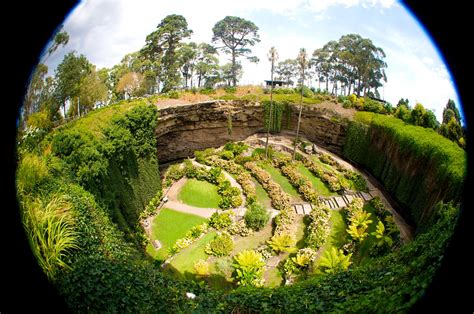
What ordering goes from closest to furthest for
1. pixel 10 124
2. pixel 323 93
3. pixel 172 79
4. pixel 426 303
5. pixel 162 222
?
pixel 426 303 → pixel 10 124 → pixel 162 222 → pixel 323 93 → pixel 172 79

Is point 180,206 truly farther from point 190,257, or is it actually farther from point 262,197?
point 262,197

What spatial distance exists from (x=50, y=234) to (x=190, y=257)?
9.48m

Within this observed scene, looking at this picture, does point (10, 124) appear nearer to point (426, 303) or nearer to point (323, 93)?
point (426, 303)

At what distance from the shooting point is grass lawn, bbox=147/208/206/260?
1738 cm

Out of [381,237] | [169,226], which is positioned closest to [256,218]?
[169,226]

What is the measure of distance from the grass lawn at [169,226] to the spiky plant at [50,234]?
892cm

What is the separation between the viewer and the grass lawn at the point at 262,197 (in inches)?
830

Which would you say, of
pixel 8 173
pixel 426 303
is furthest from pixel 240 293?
pixel 8 173

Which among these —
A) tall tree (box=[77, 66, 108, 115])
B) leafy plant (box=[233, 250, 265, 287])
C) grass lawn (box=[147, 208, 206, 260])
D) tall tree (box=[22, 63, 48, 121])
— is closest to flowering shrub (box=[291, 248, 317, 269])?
leafy plant (box=[233, 250, 265, 287])

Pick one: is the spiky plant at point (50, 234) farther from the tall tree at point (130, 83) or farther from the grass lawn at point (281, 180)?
the tall tree at point (130, 83)

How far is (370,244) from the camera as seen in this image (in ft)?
53.8

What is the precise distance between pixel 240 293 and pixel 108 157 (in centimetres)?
1084

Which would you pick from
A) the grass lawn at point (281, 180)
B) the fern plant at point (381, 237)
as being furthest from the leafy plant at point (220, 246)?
the fern plant at point (381, 237)

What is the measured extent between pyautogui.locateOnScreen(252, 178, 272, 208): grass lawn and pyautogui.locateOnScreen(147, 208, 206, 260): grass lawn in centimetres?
437
